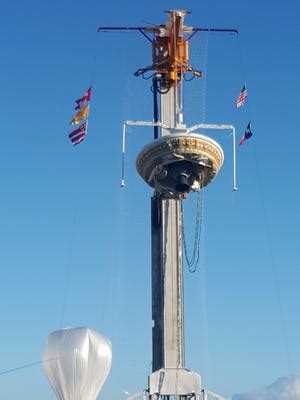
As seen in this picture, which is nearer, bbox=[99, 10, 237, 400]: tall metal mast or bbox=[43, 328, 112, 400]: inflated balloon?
bbox=[43, 328, 112, 400]: inflated balloon

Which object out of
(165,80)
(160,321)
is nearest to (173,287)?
(160,321)

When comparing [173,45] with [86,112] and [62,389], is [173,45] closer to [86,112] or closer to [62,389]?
[86,112]

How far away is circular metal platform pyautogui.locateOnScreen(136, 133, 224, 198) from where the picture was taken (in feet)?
164

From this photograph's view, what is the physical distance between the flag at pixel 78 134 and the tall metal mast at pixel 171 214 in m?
4.14

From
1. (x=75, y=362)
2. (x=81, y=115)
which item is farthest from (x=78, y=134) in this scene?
(x=75, y=362)

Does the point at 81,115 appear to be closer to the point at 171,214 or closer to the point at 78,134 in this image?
the point at 78,134

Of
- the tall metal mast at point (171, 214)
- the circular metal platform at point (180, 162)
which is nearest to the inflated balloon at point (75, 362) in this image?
the tall metal mast at point (171, 214)

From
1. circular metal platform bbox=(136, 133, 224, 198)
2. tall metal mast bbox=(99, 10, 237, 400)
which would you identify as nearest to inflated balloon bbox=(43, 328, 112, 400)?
tall metal mast bbox=(99, 10, 237, 400)

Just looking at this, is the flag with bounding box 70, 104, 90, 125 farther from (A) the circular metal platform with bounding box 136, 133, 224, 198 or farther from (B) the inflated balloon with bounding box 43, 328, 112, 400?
(B) the inflated balloon with bounding box 43, 328, 112, 400

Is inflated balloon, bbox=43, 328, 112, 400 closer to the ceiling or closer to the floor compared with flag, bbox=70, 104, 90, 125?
closer to the floor

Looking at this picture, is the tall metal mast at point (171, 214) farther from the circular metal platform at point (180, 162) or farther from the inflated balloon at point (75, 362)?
the inflated balloon at point (75, 362)

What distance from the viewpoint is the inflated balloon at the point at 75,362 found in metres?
38.3

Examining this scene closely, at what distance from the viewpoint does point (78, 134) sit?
5106 centimetres

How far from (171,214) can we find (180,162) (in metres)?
4.79
